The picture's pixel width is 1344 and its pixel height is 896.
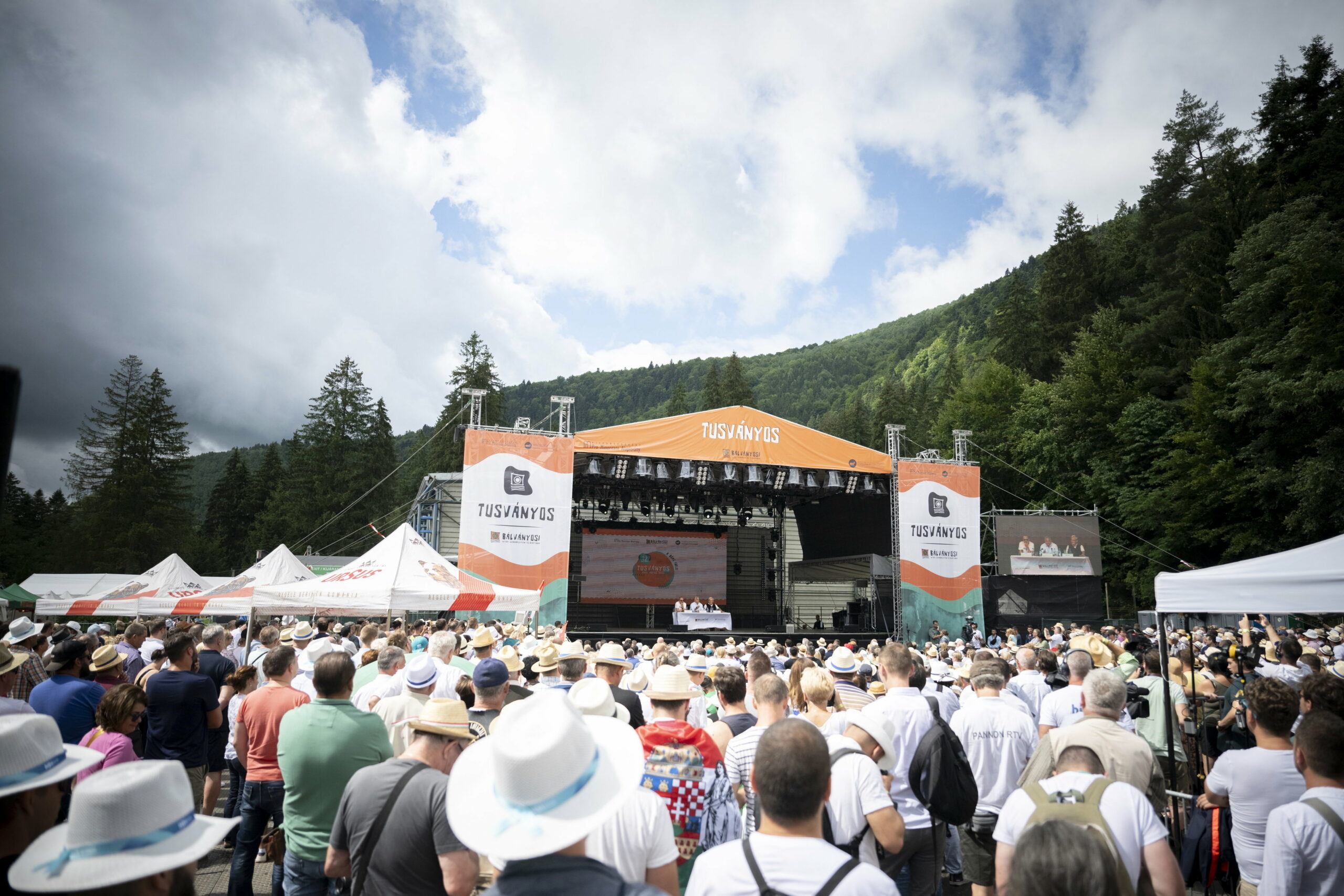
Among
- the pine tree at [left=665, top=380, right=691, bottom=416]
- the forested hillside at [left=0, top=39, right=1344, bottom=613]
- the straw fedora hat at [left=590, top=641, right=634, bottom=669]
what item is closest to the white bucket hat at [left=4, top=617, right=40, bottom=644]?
the straw fedora hat at [left=590, top=641, right=634, bottom=669]

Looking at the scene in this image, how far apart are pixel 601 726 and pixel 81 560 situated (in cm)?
4434

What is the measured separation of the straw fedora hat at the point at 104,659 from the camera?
4.79 m

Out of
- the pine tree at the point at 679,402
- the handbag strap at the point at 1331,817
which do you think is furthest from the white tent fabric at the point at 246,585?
the pine tree at the point at 679,402

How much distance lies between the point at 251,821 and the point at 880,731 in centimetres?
338

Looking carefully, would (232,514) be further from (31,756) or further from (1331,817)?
(1331,817)

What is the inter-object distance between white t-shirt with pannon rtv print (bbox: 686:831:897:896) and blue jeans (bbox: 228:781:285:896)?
317 centimetres

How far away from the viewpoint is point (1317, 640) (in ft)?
41.0

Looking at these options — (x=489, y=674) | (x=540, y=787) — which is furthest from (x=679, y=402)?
(x=540, y=787)

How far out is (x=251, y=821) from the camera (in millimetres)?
4039

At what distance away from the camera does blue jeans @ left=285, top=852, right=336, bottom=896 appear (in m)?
3.09

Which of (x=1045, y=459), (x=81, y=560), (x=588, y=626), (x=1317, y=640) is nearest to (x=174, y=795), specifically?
(x=1317, y=640)

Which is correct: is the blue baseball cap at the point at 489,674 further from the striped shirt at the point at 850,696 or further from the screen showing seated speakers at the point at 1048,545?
the screen showing seated speakers at the point at 1048,545

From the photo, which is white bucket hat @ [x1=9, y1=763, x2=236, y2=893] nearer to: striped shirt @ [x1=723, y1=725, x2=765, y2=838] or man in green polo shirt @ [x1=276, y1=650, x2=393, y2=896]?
man in green polo shirt @ [x1=276, y1=650, x2=393, y2=896]

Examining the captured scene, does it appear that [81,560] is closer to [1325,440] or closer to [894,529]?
[894,529]
